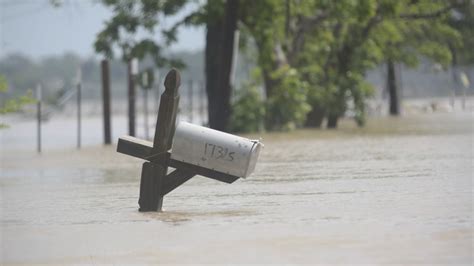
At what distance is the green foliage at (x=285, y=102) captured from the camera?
34.5 meters

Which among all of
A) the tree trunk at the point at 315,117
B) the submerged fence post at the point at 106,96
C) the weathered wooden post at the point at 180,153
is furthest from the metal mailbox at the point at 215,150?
the tree trunk at the point at 315,117

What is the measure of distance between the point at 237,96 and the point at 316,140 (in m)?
7.16

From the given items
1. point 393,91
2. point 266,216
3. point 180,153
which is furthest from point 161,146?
point 393,91

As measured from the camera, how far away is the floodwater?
29.5 ft

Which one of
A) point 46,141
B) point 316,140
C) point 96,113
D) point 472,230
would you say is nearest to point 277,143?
point 316,140

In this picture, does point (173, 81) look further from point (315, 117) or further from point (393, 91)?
point (393, 91)

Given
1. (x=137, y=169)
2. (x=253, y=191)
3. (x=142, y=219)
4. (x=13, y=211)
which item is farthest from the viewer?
(x=137, y=169)

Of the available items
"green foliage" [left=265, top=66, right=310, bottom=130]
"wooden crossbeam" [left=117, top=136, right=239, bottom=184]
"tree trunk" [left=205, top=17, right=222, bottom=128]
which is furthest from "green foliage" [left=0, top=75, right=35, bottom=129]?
"green foliage" [left=265, top=66, right=310, bottom=130]

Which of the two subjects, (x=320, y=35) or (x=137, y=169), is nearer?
(x=137, y=169)

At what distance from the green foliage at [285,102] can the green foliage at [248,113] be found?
34 centimetres

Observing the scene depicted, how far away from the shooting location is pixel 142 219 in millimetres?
11383

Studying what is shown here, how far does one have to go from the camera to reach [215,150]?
11305mm

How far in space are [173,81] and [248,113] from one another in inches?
879

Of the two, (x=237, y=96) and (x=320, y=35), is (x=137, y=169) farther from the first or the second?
(x=320, y=35)
